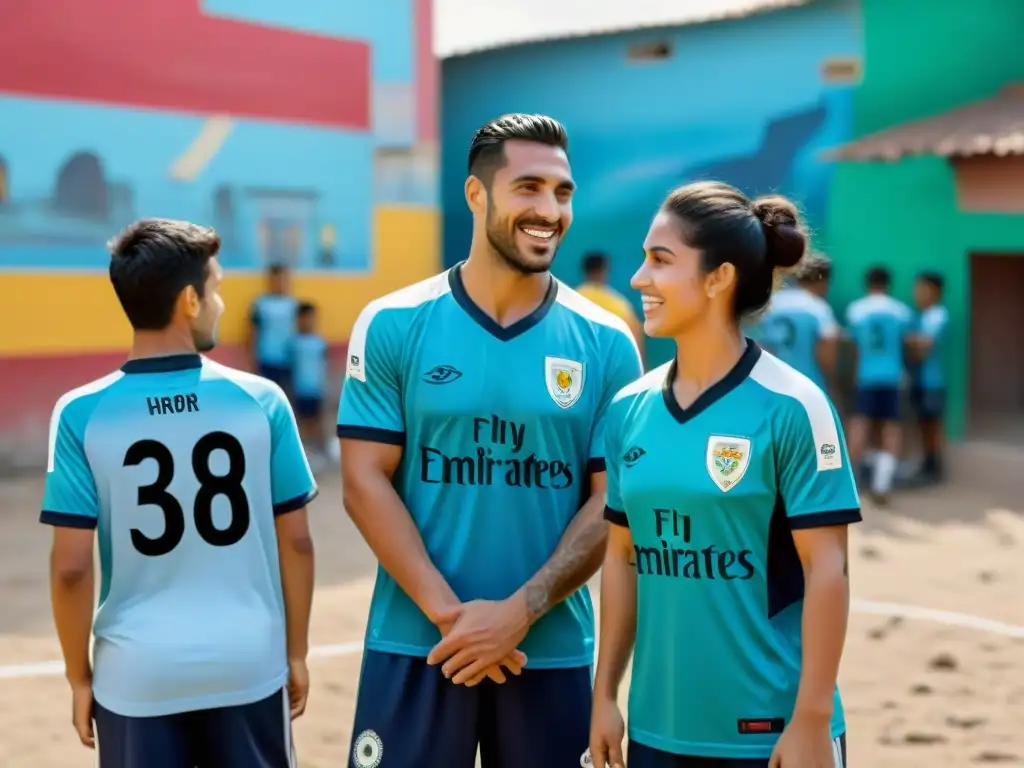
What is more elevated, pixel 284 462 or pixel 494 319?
pixel 494 319

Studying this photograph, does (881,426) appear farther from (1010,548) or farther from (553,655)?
(553,655)

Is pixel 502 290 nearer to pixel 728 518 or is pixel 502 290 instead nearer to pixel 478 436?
pixel 478 436

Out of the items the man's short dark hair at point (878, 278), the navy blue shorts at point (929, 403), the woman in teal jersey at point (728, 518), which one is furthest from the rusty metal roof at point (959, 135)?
the woman in teal jersey at point (728, 518)

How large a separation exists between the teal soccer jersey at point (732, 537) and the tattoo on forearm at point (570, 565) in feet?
1.34

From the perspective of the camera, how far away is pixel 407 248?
47.4ft

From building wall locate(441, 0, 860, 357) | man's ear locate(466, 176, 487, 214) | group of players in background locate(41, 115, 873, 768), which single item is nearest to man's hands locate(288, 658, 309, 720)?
group of players in background locate(41, 115, 873, 768)

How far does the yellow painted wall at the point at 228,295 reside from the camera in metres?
11.5

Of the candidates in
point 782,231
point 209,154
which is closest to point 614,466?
point 782,231

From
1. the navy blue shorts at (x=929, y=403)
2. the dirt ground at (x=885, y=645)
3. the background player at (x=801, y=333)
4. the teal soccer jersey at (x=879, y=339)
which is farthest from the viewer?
the navy blue shorts at (x=929, y=403)

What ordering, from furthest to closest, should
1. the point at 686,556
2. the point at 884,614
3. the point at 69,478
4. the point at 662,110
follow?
1. the point at 662,110
2. the point at 884,614
3. the point at 69,478
4. the point at 686,556

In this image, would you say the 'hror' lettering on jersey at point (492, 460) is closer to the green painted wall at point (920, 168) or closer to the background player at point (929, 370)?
the background player at point (929, 370)

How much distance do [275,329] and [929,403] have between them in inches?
238

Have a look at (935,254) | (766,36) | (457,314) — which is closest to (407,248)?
(766,36)

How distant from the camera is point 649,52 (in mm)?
15180
